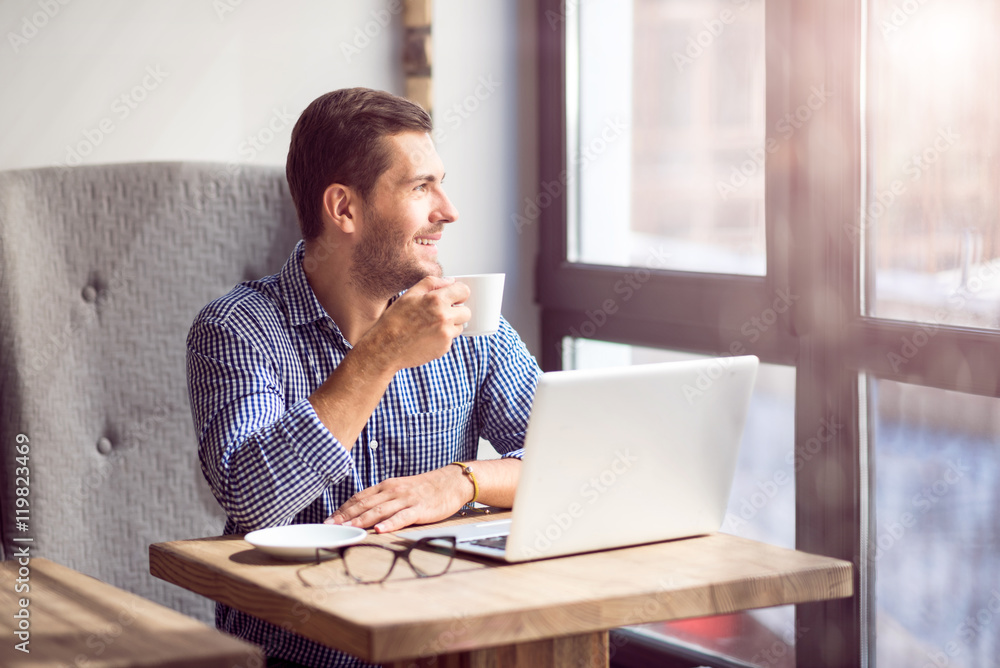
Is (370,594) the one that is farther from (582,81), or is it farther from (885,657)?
(582,81)

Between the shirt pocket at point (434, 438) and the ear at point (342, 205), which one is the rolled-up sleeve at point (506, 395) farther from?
the ear at point (342, 205)

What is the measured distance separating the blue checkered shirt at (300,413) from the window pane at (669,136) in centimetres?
65

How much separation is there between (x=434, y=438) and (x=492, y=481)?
0.23 meters

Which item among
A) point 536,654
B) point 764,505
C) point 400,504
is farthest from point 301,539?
point 764,505

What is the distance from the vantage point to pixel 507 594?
1145mm

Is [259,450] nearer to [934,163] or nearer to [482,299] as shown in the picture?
[482,299]

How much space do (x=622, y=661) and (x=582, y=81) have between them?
1420 millimetres

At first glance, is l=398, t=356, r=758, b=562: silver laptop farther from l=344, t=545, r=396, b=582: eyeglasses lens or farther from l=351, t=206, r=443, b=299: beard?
l=351, t=206, r=443, b=299: beard

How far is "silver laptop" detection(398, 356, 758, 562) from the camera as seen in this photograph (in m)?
1.23

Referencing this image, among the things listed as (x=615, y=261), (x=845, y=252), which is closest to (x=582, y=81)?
(x=615, y=261)

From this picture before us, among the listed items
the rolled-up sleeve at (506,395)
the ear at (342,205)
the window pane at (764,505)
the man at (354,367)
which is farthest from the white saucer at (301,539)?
the window pane at (764,505)

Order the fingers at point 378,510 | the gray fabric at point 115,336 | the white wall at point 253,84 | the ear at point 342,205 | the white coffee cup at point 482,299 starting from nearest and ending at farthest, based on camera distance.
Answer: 1. the fingers at point 378,510
2. the white coffee cup at point 482,299
3. the ear at point 342,205
4. the gray fabric at point 115,336
5. the white wall at point 253,84

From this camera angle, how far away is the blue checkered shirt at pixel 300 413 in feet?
4.90

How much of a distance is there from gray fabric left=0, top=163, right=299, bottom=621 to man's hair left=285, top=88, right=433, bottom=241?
0.40 m
